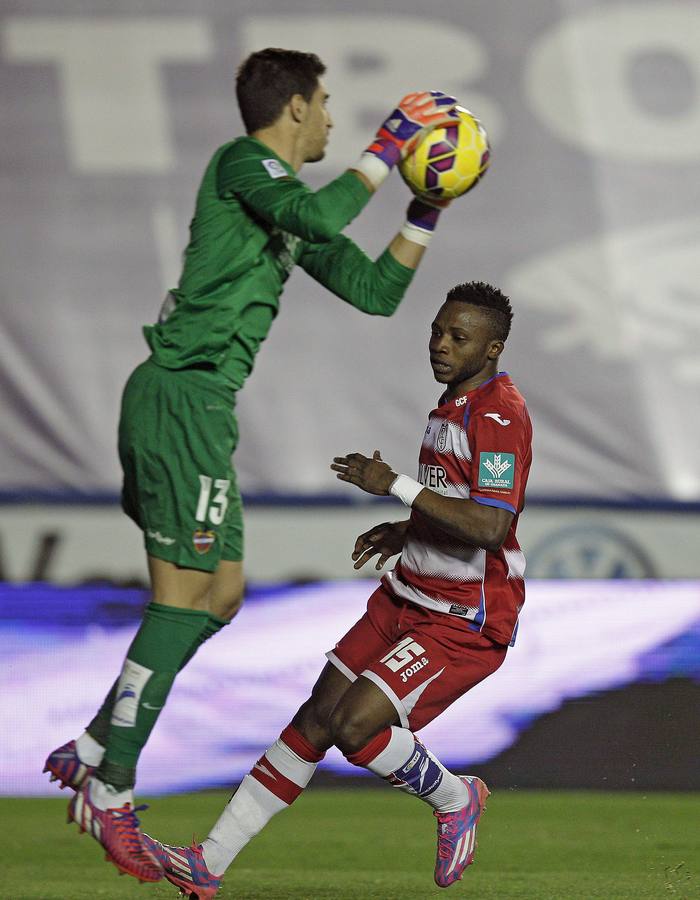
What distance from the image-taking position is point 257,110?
10.9ft

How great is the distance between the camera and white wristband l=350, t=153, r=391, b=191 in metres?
3.15

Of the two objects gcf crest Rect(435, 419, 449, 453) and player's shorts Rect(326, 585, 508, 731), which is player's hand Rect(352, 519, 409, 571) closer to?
player's shorts Rect(326, 585, 508, 731)

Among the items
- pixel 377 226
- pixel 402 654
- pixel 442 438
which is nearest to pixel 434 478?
pixel 442 438

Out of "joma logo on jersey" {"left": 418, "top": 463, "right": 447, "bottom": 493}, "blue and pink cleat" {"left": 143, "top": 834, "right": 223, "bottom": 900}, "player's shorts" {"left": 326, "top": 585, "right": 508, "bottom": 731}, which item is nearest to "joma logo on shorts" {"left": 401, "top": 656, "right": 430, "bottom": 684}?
"player's shorts" {"left": 326, "top": 585, "right": 508, "bottom": 731}

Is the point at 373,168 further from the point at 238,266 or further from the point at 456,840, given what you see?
the point at 456,840

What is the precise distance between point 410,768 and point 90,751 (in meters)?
0.78

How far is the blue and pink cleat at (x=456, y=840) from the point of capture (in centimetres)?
345

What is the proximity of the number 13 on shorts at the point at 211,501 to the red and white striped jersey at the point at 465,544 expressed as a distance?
0.53m

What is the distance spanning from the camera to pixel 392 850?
471cm

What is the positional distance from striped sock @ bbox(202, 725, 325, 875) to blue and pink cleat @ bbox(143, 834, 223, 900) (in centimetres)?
3

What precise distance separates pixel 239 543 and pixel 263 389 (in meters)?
3.99

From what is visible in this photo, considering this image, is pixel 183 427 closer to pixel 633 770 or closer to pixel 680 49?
pixel 633 770

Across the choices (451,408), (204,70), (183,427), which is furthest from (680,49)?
(183,427)

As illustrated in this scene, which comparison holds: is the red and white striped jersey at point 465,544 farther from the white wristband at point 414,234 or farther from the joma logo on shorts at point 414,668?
the white wristband at point 414,234
